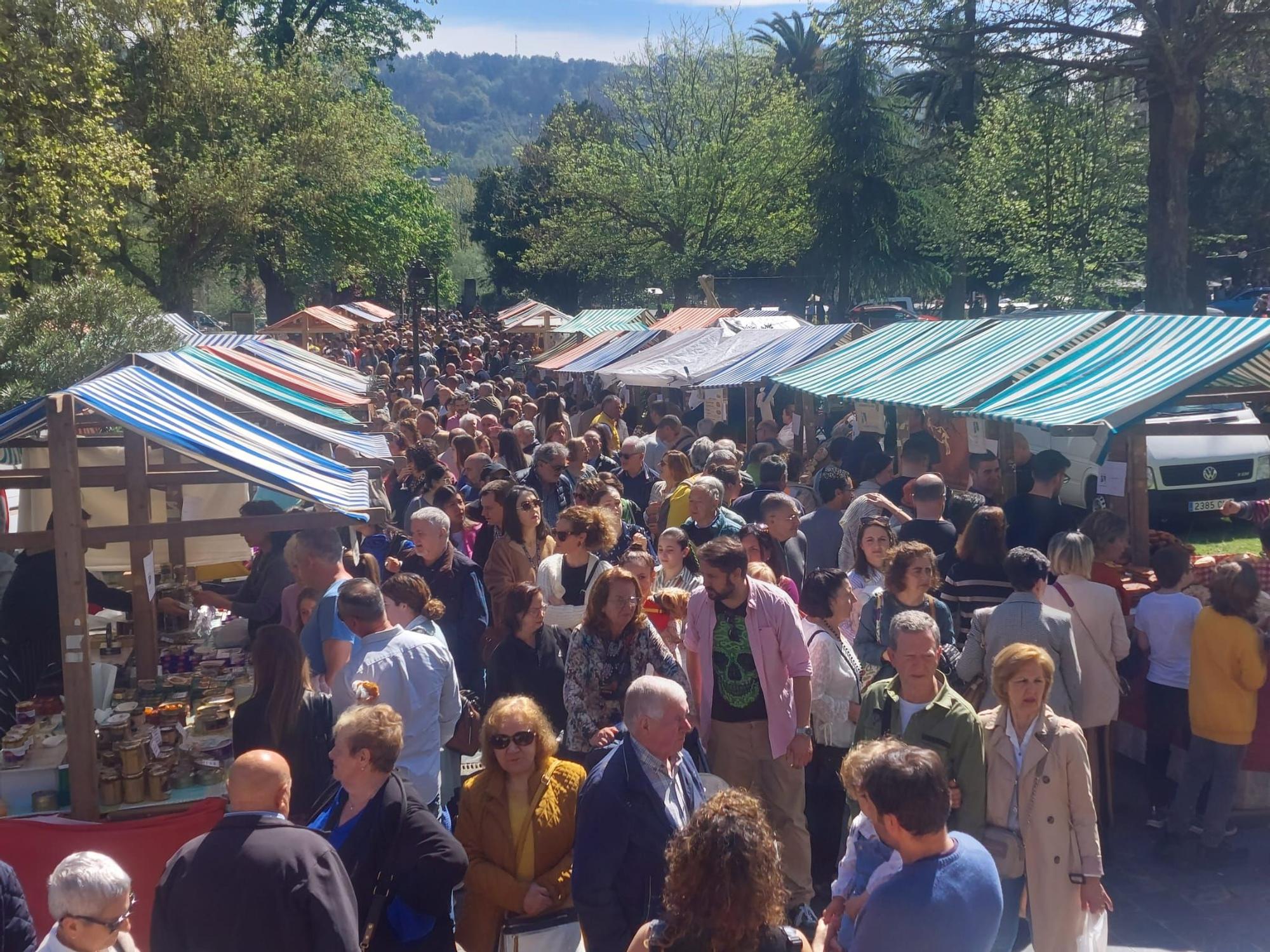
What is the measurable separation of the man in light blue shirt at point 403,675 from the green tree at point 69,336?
6.37 metres

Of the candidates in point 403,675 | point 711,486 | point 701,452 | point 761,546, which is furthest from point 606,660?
point 701,452

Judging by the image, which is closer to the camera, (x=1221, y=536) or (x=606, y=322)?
(x=1221, y=536)

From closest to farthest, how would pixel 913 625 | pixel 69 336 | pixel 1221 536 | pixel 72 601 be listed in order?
1. pixel 913 625
2. pixel 72 601
3. pixel 69 336
4. pixel 1221 536

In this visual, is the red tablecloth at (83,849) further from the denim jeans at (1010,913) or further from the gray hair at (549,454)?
the gray hair at (549,454)

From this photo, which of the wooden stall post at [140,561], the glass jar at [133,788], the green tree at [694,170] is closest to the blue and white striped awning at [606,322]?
the green tree at [694,170]

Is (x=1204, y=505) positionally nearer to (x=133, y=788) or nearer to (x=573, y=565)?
(x=573, y=565)

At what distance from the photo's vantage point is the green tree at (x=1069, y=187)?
23938 mm

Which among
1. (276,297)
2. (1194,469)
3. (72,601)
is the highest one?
(276,297)

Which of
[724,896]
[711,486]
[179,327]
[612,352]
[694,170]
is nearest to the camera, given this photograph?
[724,896]

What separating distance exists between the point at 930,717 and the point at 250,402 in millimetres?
5071

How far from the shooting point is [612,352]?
18891mm

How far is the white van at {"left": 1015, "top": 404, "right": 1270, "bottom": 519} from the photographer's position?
12516 mm

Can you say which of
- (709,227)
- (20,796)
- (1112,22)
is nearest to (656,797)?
(20,796)

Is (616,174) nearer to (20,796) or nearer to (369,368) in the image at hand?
(369,368)
